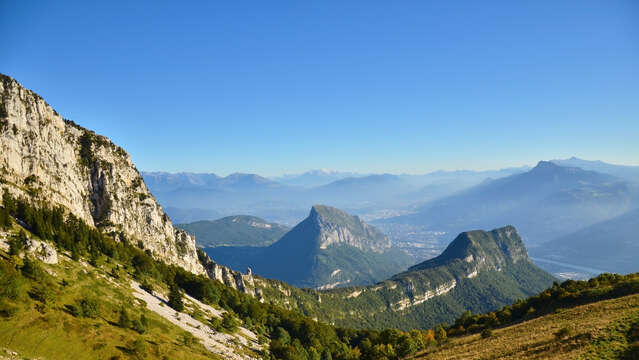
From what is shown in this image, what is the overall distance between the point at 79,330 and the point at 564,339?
71.1 m

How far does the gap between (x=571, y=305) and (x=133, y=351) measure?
90181mm

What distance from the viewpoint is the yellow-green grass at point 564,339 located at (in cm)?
3962

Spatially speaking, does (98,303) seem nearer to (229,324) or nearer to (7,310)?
(7,310)

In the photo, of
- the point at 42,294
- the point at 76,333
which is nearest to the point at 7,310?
the point at 42,294

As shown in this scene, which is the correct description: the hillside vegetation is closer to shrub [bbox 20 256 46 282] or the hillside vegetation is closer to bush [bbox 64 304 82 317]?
shrub [bbox 20 256 46 282]

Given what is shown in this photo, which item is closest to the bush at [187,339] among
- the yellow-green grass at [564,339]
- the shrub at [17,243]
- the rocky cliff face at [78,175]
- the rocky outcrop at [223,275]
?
the shrub at [17,243]

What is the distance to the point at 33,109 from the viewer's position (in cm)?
9988

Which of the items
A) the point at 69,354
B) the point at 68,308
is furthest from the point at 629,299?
the point at 68,308

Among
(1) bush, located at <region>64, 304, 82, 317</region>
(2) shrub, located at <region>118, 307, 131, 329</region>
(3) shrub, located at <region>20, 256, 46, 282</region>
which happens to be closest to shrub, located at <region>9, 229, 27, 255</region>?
(3) shrub, located at <region>20, 256, 46, 282</region>

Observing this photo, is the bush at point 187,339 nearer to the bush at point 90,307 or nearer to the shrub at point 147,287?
the bush at point 90,307

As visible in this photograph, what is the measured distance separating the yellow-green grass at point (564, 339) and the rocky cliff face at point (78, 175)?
114012 millimetres

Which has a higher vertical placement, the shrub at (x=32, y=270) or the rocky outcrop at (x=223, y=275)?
the shrub at (x=32, y=270)

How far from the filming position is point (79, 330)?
145 ft

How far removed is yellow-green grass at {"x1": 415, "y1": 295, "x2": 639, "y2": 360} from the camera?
1560 inches
